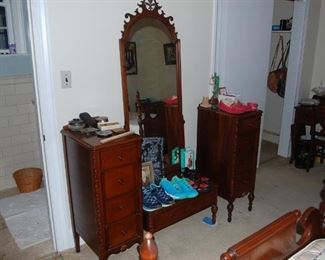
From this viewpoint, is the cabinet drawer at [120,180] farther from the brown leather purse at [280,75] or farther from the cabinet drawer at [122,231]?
the brown leather purse at [280,75]

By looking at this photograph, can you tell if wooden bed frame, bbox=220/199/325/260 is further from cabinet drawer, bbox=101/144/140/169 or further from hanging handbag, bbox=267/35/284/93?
hanging handbag, bbox=267/35/284/93

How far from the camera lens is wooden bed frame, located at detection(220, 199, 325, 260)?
3.65ft

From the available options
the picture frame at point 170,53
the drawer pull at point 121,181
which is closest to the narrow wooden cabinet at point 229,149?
the picture frame at point 170,53

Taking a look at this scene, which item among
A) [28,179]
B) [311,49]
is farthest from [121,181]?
[311,49]

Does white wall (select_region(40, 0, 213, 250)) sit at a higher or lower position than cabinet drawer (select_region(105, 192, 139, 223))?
higher

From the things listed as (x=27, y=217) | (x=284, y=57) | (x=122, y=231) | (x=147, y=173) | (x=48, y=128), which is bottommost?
(x=27, y=217)

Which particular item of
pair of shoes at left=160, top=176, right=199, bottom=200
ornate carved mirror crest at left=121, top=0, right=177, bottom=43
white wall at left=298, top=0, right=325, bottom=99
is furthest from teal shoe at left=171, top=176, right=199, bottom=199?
white wall at left=298, top=0, right=325, bottom=99

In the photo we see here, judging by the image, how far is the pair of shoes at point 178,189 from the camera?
2.34 metres

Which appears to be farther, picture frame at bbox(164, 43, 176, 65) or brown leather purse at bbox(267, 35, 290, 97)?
brown leather purse at bbox(267, 35, 290, 97)

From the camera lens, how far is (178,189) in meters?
2.41

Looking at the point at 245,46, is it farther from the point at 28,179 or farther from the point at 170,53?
the point at 28,179

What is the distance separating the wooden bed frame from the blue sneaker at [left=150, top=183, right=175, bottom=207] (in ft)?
3.38

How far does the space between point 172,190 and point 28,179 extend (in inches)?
65.0

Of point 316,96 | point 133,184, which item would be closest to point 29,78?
point 133,184
